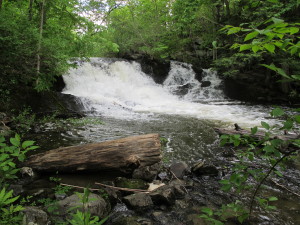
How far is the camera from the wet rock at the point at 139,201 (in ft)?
10.00

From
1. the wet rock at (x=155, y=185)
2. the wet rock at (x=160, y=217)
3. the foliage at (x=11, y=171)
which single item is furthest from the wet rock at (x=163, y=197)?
the foliage at (x=11, y=171)

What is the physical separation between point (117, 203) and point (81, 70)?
42.8 ft

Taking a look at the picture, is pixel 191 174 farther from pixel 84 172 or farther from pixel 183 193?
pixel 84 172

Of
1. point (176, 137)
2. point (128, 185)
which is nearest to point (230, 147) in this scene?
point (176, 137)

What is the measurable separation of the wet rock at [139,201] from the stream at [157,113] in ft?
5.44

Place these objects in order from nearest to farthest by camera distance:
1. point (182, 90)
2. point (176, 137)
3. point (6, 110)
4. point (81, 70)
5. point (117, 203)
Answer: point (117, 203), point (176, 137), point (6, 110), point (81, 70), point (182, 90)

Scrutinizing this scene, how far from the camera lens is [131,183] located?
3.62 meters

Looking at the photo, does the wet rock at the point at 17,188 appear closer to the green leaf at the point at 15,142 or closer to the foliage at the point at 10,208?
the foliage at the point at 10,208

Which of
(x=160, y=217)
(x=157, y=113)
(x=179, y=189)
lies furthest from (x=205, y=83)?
(x=160, y=217)

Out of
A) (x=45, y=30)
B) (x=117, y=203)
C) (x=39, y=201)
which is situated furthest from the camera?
(x=45, y=30)

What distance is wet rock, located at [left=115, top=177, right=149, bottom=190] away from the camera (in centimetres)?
356

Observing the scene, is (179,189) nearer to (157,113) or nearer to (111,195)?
(111,195)

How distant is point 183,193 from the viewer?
341 cm

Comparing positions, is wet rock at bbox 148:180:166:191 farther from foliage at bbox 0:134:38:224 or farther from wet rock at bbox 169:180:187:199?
foliage at bbox 0:134:38:224
